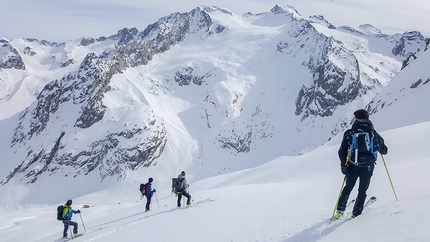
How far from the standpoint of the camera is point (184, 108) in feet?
438

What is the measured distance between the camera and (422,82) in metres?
45.9

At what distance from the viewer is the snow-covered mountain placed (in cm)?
10625

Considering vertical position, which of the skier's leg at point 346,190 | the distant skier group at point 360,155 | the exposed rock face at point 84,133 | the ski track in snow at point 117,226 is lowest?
the ski track in snow at point 117,226

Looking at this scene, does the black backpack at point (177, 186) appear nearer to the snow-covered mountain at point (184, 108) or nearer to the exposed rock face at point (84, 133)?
the snow-covered mountain at point (184, 108)

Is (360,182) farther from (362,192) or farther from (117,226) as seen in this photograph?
(117,226)

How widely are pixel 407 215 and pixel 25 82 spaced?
208 metres

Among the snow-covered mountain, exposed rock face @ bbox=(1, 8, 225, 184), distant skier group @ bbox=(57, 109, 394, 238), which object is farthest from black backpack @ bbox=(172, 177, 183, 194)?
exposed rock face @ bbox=(1, 8, 225, 184)

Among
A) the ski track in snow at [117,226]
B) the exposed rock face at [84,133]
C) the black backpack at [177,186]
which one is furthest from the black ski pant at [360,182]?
the exposed rock face at [84,133]

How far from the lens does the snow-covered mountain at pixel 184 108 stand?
10625 centimetres

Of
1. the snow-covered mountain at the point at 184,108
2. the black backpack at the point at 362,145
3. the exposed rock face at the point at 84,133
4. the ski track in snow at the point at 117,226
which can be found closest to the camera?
the black backpack at the point at 362,145

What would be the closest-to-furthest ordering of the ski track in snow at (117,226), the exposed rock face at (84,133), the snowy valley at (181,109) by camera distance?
the ski track in snow at (117,226) → the snowy valley at (181,109) → the exposed rock face at (84,133)

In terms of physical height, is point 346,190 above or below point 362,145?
below

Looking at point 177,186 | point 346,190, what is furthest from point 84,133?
point 346,190

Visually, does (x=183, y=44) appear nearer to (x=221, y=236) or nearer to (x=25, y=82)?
(x=25, y=82)
